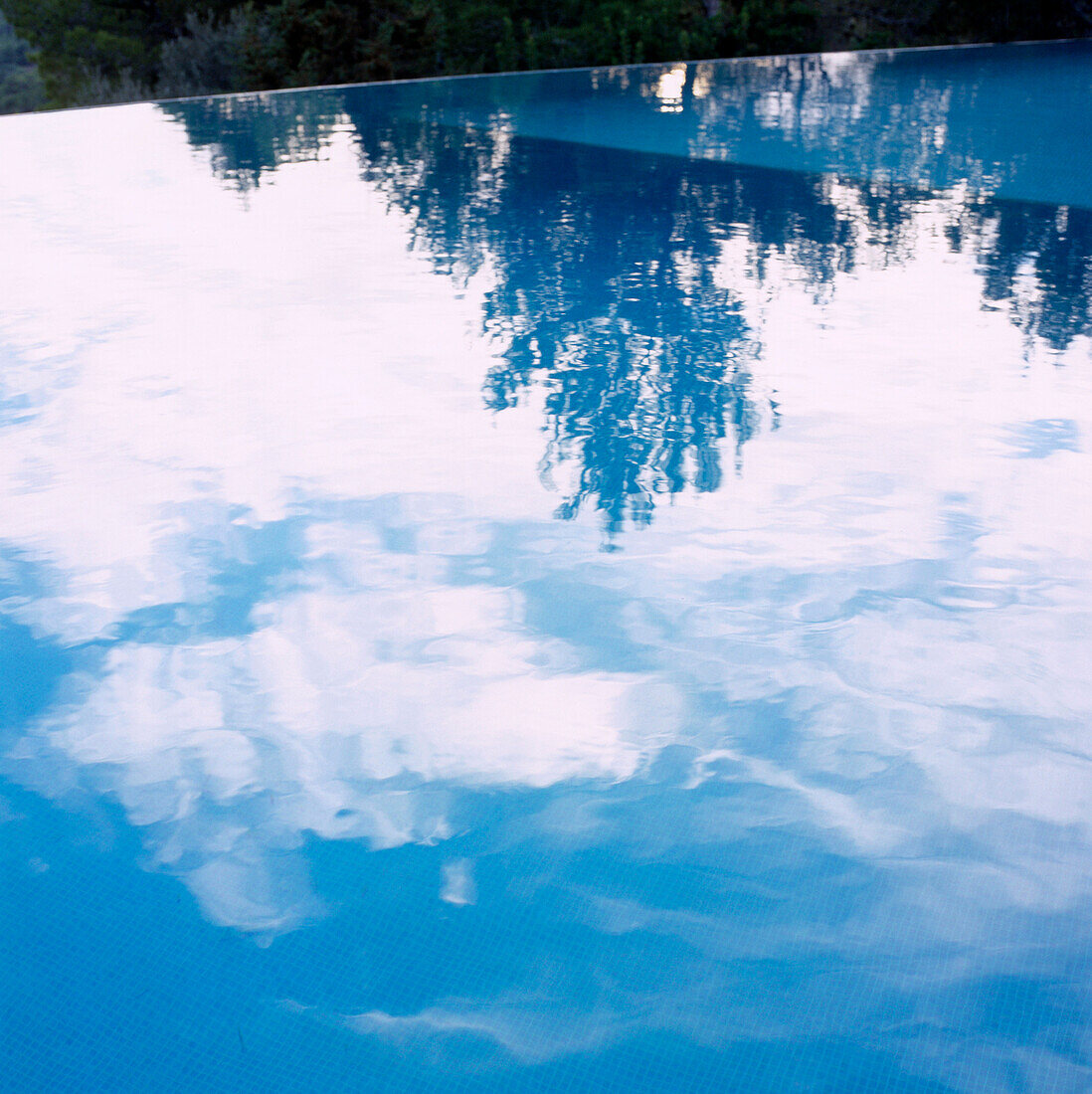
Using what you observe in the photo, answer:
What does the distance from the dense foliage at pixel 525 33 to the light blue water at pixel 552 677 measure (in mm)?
8052

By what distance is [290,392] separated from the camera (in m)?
3.38

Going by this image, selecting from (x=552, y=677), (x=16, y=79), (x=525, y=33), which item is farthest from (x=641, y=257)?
(x=16, y=79)

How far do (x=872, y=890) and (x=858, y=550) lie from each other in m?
0.97

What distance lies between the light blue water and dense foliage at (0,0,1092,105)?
26.4 ft

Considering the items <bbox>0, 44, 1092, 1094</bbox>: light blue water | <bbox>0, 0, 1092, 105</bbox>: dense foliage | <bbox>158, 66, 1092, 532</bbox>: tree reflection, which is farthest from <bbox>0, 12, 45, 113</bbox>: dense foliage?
<bbox>0, 44, 1092, 1094</bbox>: light blue water

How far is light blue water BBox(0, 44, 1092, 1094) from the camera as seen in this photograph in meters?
1.42

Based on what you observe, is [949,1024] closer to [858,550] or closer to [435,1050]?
[435,1050]

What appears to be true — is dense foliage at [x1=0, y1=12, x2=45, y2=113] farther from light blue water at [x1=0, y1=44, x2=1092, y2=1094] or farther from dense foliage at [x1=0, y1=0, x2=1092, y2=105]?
light blue water at [x1=0, y1=44, x2=1092, y2=1094]

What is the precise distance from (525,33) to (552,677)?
1200cm

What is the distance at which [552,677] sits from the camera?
201 cm

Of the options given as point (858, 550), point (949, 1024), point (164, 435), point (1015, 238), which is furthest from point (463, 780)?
point (1015, 238)

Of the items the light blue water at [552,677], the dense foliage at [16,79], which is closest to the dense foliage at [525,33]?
the light blue water at [552,677]

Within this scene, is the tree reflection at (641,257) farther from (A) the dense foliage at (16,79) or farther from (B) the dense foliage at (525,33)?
(A) the dense foliage at (16,79)

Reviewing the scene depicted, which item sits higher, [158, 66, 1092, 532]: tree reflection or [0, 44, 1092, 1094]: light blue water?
[158, 66, 1092, 532]: tree reflection
